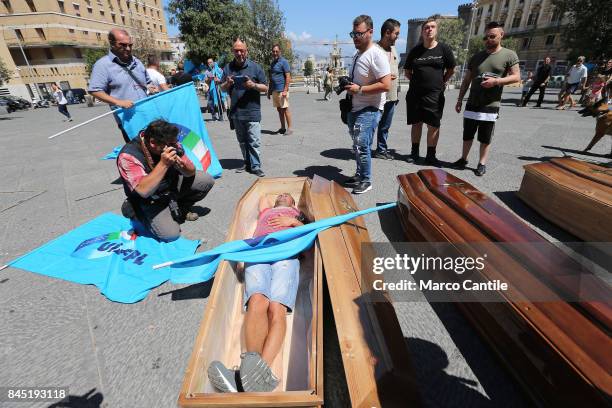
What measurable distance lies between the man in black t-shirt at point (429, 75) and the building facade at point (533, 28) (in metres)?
45.4

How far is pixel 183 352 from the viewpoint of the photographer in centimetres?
199

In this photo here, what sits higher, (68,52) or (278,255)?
(68,52)

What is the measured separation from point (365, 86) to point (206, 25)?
66.4 ft

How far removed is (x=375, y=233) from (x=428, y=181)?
2.64 ft

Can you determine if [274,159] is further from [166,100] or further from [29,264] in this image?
[29,264]

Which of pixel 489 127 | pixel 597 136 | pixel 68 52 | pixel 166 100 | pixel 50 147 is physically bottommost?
pixel 50 147

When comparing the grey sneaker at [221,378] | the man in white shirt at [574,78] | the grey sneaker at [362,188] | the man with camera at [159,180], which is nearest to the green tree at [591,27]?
the man in white shirt at [574,78]

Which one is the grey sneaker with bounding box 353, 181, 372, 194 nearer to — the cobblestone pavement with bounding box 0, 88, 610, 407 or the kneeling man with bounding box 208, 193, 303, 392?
the cobblestone pavement with bounding box 0, 88, 610, 407

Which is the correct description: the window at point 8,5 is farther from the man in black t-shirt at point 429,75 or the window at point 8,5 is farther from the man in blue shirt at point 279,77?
the man in black t-shirt at point 429,75

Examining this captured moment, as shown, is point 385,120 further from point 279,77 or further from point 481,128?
point 279,77

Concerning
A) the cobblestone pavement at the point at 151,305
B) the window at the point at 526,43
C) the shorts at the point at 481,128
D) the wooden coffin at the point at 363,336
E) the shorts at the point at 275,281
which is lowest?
the cobblestone pavement at the point at 151,305

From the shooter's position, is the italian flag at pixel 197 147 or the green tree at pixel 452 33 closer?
the italian flag at pixel 197 147

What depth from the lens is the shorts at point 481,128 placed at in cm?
422

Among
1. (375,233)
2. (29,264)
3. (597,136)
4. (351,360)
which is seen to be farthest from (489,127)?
(29,264)
